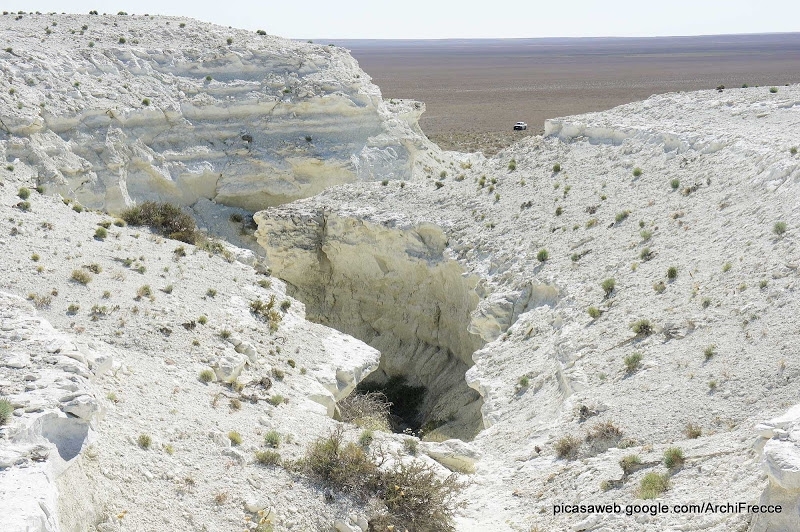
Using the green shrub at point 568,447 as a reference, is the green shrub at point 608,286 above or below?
above

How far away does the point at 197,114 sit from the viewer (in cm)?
4088

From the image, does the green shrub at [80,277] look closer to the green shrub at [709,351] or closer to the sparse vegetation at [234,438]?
the sparse vegetation at [234,438]

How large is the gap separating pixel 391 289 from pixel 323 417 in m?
13.1

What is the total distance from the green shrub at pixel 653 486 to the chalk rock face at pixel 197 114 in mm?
30247

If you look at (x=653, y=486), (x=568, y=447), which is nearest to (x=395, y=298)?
(x=568, y=447)

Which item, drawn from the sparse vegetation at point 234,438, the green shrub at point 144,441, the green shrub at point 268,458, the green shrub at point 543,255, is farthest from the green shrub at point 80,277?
the green shrub at point 543,255

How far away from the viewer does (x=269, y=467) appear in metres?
13.6

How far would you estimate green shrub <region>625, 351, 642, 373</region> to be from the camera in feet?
52.5

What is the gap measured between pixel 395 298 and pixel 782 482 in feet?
70.8

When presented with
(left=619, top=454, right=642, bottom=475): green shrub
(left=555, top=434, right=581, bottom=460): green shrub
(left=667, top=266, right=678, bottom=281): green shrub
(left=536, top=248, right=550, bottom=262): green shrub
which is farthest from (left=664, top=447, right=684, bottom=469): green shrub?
(left=536, top=248, right=550, bottom=262): green shrub

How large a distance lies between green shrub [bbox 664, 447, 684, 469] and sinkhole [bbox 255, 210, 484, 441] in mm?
12280

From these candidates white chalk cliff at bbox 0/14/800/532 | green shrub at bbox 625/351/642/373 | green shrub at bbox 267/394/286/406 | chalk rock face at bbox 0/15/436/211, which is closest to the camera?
white chalk cliff at bbox 0/14/800/532

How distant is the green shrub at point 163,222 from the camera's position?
2727 centimetres

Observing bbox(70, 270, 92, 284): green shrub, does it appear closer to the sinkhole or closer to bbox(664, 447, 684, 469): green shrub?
the sinkhole
